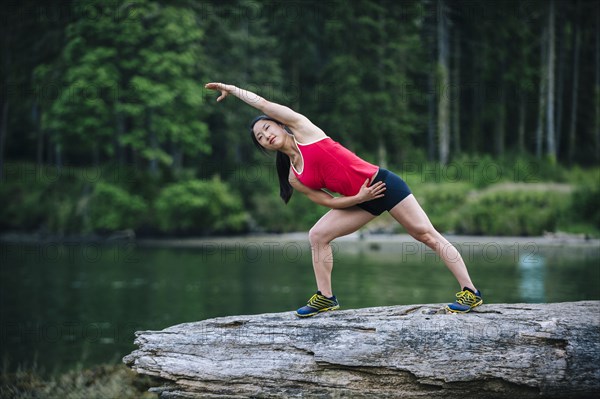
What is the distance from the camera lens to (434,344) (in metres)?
5.51

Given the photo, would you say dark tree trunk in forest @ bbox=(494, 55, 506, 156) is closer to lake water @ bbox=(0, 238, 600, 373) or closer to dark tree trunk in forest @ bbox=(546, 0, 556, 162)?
dark tree trunk in forest @ bbox=(546, 0, 556, 162)

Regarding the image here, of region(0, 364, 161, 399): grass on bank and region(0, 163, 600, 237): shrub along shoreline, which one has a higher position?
region(0, 163, 600, 237): shrub along shoreline

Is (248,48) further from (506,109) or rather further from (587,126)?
(587,126)

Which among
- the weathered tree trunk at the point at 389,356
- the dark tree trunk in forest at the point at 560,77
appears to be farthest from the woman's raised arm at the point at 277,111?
the dark tree trunk in forest at the point at 560,77

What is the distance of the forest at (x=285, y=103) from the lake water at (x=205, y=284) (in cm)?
310

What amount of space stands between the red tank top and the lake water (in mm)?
5923

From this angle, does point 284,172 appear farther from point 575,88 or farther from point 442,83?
point 575,88

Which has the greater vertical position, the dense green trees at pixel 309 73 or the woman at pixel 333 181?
the dense green trees at pixel 309 73

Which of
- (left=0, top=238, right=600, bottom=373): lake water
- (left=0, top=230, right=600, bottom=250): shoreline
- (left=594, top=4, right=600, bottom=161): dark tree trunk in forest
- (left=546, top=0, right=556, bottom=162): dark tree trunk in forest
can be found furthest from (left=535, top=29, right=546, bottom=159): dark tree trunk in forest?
(left=0, top=238, right=600, bottom=373): lake water

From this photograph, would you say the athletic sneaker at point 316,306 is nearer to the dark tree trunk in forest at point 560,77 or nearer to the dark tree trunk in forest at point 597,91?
the dark tree trunk in forest at point 597,91

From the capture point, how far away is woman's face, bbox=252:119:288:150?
224 inches

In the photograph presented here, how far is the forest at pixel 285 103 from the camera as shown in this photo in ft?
90.9

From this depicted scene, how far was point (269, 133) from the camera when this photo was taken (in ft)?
18.7

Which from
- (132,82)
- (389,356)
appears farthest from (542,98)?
(389,356)
